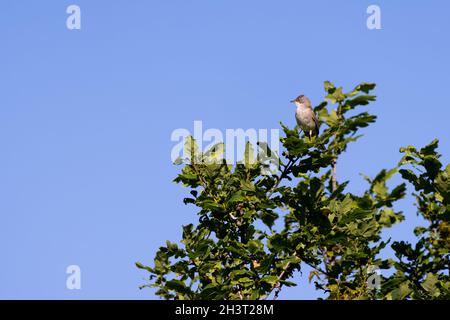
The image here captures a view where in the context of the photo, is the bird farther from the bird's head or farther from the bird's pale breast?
the bird's head

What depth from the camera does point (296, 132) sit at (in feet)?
33.6

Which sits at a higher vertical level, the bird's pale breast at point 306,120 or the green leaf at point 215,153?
the bird's pale breast at point 306,120

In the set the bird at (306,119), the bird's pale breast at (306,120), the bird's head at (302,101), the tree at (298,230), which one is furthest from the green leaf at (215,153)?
the bird's head at (302,101)

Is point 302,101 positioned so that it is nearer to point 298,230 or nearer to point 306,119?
point 306,119

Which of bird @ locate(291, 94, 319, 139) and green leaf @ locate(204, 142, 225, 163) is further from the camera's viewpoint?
bird @ locate(291, 94, 319, 139)

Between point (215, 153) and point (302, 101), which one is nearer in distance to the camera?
point (215, 153)

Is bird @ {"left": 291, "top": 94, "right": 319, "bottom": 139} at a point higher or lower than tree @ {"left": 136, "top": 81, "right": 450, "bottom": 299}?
higher

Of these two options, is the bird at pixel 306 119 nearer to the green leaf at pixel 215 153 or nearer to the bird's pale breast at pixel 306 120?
the bird's pale breast at pixel 306 120

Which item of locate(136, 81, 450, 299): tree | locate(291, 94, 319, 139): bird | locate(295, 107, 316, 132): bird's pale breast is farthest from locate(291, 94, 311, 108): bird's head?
locate(136, 81, 450, 299): tree

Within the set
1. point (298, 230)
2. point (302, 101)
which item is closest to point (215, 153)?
point (298, 230)
